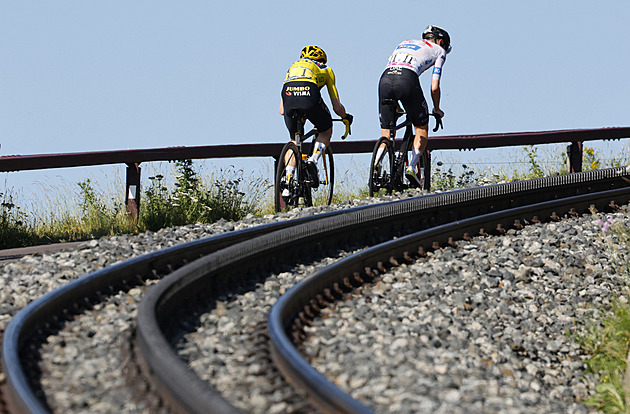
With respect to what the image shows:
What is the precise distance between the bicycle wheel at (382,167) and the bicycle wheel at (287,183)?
1.13 metres

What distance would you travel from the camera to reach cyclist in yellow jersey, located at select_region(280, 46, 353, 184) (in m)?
10.7

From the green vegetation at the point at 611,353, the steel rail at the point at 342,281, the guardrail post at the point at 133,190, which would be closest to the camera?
the steel rail at the point at 342,281

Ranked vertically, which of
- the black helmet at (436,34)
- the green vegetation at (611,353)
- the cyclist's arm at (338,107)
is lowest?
the green vegetation at (611,353)

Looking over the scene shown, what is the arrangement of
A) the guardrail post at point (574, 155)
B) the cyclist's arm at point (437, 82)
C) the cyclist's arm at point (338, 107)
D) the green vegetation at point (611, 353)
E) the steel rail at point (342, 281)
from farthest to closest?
the guardrail post at point (574, 155) < the cyclist's arm at point (437, 82) < the cyclist's arm at point (338, 107) < the green vegetation at point (611, 353) < the steel rail at point (342, 281)

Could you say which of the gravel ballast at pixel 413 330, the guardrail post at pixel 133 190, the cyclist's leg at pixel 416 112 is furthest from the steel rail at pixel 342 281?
the guardrail post at pixel 133 190

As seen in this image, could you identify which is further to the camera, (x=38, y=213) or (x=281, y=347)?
(x=38, y=213)

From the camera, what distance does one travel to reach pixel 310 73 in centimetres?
1077

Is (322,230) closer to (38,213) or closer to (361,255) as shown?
(361,255)

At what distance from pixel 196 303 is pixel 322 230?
210 centimetres

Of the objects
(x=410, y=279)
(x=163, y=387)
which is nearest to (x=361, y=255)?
(x=410, y=279)

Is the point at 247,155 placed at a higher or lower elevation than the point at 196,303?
higher

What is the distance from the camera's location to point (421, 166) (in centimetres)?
1259

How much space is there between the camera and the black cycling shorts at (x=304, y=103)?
10688 mm

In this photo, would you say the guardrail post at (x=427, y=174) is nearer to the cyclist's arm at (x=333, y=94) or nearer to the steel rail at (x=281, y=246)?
the cyclist's arm at (x=333, y=94)
